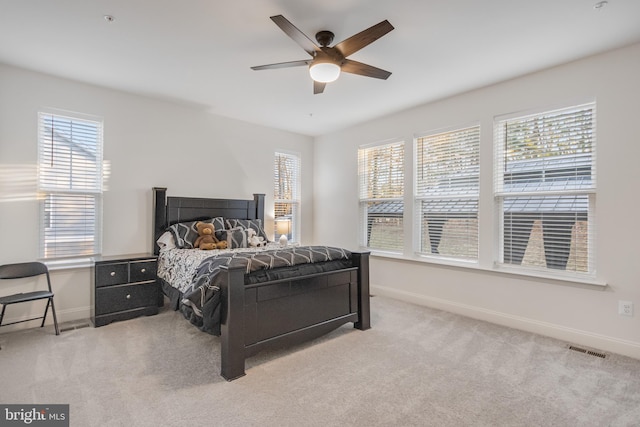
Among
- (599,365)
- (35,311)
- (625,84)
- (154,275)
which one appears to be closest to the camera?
(599,365)

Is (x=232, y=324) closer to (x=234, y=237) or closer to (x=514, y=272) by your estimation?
(x=234, y=237)

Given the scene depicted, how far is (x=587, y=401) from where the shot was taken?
206 cm

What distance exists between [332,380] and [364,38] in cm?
240

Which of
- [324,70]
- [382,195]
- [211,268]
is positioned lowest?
[211,268]

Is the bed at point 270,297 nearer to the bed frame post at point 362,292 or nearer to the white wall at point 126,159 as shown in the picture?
the bed frame post at point 362,292

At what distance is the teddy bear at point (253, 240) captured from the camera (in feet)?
13.9

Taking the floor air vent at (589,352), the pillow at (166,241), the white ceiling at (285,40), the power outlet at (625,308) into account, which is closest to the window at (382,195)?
the white ceiling at (285,40)

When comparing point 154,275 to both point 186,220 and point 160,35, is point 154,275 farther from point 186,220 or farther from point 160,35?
point 160,35

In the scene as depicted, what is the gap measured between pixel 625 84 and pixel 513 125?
905mm

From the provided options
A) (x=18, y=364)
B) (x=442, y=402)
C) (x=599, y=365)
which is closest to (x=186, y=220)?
(x=18, y=364)

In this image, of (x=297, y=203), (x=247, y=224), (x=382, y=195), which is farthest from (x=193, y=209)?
(x=382, y=195)

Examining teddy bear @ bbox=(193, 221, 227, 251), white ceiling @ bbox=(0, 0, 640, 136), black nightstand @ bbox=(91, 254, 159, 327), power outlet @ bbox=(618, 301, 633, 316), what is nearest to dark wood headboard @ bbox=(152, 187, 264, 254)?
teddy bear @ bbox=(193, 221, 227, 251)

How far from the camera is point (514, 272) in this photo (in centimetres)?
338

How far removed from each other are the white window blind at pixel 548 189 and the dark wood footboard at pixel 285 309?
5.54 feet
